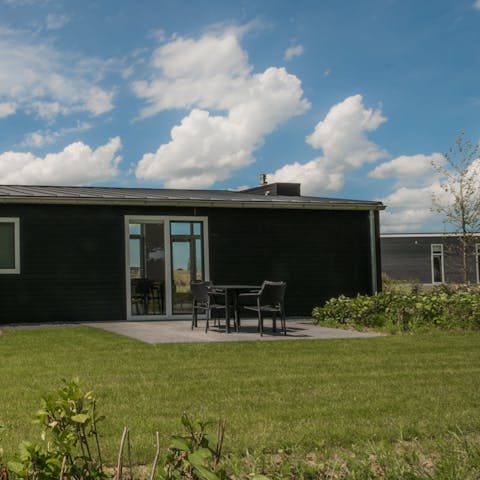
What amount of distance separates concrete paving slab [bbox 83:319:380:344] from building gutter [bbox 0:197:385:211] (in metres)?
2.26

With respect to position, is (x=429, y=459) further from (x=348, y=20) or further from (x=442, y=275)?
(x=442, y=275)

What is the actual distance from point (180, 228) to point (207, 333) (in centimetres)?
381

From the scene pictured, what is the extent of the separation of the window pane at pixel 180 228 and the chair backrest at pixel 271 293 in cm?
403

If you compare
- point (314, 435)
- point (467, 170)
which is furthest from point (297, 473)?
point (467, 170)

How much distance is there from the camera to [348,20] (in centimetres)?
992

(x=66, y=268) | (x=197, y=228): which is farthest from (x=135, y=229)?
(x=66, y=268)

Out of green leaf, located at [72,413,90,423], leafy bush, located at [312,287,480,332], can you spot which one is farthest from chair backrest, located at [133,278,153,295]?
green leaf, located at [72,413,90,423]

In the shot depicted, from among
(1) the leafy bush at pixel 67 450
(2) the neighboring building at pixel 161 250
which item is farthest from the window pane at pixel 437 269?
(1) the leafy bush at pixel 67 450

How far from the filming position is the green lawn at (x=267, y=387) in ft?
13.6

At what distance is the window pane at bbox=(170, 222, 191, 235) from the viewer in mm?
13414

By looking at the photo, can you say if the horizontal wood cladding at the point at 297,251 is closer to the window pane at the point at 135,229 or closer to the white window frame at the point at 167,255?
the white window frame at the point at 167,255

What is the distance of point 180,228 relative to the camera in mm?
13469

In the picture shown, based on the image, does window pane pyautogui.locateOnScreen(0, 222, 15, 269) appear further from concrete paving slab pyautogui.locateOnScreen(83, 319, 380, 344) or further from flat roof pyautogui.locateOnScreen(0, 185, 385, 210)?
concrete paving slab pyautogui.locateOnScreen(83, 319, 380, 344)

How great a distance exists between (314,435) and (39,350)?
5.01 metres
